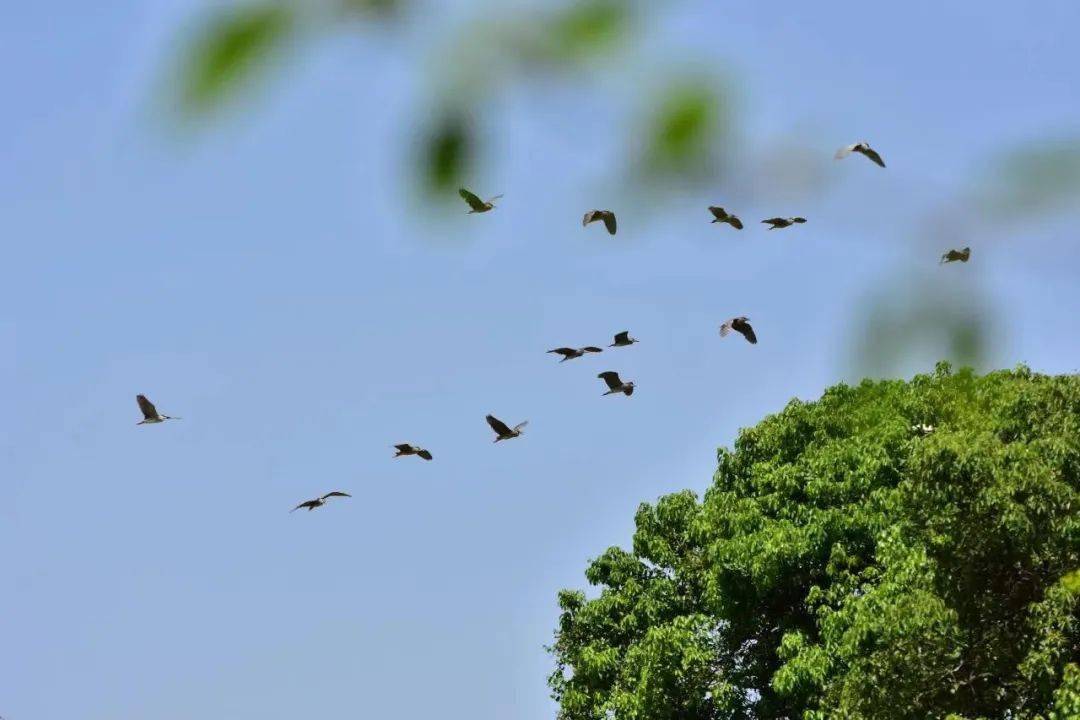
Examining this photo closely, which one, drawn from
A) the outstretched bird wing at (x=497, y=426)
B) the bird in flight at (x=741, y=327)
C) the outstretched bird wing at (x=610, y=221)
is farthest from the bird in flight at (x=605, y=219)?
the outstretched bird wing at (x=497, y=426)

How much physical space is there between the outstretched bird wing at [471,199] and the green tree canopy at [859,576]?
9.44 metres

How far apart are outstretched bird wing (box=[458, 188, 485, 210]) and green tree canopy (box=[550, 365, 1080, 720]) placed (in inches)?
372

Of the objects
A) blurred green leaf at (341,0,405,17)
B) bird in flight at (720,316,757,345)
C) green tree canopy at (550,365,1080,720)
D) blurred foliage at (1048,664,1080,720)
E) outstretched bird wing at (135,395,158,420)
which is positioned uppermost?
green tree canopy at (550,365,1080,720)

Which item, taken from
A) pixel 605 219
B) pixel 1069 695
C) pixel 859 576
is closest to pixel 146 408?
pixel 605 219

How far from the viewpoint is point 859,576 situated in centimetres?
1659

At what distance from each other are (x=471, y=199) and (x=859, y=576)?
15.9 meters

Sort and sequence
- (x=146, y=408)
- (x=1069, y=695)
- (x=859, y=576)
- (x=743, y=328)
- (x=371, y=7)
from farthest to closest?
(x=859, y=576) → (x=1069, y=695) → (x=146, y=408) → (x=743, y=328) → (x=371, y=7)

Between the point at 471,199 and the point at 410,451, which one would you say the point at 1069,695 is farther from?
the point at 471,199

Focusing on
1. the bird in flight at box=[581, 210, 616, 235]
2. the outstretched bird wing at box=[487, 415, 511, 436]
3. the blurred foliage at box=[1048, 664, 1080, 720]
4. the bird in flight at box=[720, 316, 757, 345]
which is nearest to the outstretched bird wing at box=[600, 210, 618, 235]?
the bird in flight at box=[581, 210, 616, 235]

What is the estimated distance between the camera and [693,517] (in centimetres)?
1884

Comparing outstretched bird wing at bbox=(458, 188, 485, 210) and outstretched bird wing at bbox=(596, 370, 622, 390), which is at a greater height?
outstretched bird wing at bbox=(596, 370, 622, 390)

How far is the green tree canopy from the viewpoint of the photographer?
12891 millimetres

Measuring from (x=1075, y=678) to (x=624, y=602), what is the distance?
7.68m

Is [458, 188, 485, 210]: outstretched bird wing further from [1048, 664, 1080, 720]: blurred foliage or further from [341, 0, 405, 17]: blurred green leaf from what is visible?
[1048, 664, 1080, 720]: blurred foliage
